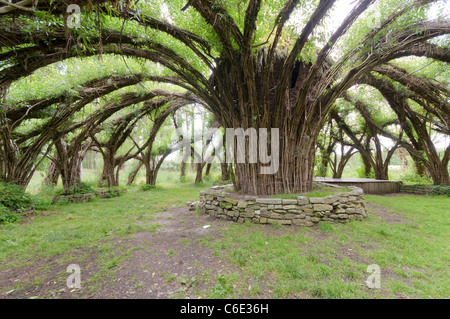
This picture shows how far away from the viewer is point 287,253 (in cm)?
276

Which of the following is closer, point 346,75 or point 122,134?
point 346,75

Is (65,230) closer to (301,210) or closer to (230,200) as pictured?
(230,200)

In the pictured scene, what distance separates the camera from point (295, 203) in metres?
3.98

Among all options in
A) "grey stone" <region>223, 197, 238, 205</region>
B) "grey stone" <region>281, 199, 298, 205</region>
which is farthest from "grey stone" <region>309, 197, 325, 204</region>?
"grey stone" <region>223, 197, 238, 205</region>

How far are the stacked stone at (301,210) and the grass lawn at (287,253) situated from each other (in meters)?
0.21

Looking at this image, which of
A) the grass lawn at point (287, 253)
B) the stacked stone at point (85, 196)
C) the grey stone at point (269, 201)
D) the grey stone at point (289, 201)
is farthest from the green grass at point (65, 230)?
the grey stone at point (289, 201)

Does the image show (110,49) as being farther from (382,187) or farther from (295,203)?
(382,187)

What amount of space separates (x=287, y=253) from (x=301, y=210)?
143 cm

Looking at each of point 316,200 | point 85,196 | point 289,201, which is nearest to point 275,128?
point 289,201

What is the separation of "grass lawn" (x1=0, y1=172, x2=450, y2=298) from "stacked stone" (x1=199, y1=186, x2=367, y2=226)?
0.21m

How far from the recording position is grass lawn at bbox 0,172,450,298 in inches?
79.0
